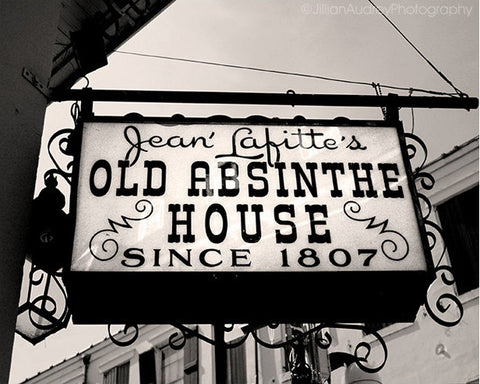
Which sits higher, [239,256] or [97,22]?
[97,22]

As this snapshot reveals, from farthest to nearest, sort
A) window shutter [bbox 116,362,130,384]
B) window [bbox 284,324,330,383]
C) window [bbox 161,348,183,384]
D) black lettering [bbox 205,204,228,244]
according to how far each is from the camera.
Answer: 1. window shutter [bbox 116,362,130,384]
2. window [bbox 161,348,183,384]
3. window [bbox 284,324,330,383]
4. black lettering [bbox 205,204,228,244]

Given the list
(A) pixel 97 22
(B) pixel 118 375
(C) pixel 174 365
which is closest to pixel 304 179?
(A) pixel 97 22

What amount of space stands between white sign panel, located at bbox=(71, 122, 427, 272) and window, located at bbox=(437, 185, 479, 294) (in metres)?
9.13

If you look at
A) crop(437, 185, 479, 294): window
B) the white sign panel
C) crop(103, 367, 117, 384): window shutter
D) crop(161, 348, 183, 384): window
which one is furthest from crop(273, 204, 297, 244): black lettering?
crop(103, 367, 117, 384): window shutter

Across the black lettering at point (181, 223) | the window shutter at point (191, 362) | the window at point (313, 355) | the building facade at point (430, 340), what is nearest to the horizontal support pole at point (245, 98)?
the black lettering at point (181, 223)

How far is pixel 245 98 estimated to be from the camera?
3084 mm

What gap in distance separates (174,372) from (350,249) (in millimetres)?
14358

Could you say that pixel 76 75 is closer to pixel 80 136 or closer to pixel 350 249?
pixel 80 136

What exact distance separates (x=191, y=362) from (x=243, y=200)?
13734 mm

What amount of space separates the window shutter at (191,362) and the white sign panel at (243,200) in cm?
1321

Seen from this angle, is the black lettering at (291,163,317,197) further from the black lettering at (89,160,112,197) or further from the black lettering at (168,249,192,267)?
the black lettering at (89,160,112,197)

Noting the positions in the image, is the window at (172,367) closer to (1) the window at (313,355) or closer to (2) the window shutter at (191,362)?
(2) the window shutter at (191,362)

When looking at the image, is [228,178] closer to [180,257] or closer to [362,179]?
[180,257]

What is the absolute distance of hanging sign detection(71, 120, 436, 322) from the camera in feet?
7.98
